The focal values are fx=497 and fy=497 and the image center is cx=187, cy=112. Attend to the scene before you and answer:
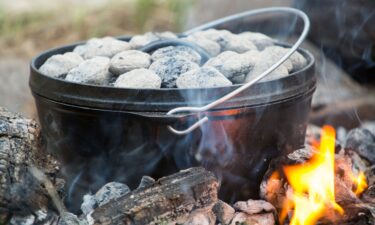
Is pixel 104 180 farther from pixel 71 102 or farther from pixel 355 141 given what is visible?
pixel 355 141

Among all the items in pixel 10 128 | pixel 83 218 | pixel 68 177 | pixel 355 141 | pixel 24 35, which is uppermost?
pixel 10 128

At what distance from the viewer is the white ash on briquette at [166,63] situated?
157 cm

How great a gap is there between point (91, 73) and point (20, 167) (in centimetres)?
41

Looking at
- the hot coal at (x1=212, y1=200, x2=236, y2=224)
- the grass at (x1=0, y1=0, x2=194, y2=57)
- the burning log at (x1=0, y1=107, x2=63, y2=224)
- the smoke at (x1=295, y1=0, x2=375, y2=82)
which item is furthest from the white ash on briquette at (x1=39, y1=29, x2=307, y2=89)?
the grass at (x1=0, y1=0, x2=194, y2=57)

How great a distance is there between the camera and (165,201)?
4.46 feet

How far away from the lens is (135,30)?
4.20m

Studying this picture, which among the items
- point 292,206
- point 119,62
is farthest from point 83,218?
point 292,206

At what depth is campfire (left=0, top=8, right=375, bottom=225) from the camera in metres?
1.37

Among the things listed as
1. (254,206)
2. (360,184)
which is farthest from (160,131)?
(360,184)

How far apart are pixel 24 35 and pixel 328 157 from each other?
3244 millimetres

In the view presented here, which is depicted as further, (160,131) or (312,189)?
(312,189)

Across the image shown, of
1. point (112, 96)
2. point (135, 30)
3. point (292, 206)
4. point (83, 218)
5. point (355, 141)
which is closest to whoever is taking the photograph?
point (83, 218)

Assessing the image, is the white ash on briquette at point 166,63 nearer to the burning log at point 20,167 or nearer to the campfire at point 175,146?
the campfire at point 175,146

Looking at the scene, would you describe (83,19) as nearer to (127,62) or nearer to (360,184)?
(127,62)
